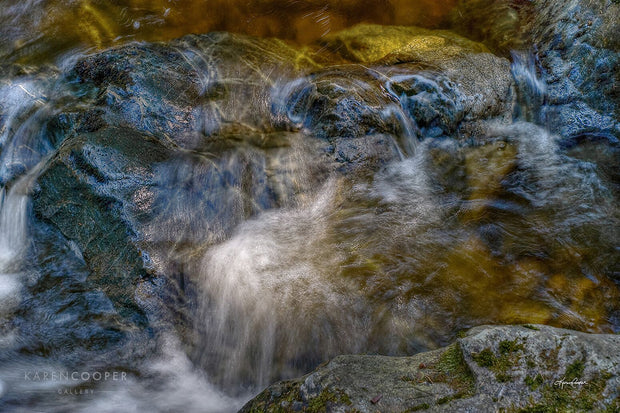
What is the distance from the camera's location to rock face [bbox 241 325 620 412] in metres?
2.20

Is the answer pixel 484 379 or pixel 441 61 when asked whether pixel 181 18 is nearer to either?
pixel 441 61

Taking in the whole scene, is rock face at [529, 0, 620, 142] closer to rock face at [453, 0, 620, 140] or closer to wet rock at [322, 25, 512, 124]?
rock face at [453, 0, 620, 140]

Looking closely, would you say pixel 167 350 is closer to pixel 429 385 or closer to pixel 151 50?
pixel 429 385

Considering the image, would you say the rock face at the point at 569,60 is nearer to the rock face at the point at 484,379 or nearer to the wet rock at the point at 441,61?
the wet rock at the point at 441,61

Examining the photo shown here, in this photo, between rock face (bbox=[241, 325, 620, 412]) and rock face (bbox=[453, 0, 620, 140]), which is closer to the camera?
rock face (bbox=[241, 325, 620, 412])

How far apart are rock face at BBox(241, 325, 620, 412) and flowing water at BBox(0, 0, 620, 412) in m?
0.99

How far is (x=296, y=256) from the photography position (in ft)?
13.5

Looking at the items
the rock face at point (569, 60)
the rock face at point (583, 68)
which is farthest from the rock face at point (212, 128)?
the rock face at point (583, 68)

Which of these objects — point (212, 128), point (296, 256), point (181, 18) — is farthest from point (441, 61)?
point (181, 18)

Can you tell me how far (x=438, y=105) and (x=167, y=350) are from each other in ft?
13.4

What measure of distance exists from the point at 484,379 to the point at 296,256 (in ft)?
7.16

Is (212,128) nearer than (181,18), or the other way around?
(212,128)

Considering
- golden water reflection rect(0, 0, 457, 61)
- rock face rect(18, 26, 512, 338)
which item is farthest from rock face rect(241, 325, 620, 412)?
golden water reflection rect(0, 0, 457, 61)
